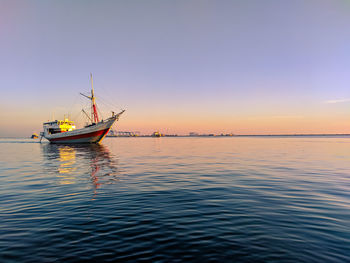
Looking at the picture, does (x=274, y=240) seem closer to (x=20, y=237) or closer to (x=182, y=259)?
(x=182, y=259)

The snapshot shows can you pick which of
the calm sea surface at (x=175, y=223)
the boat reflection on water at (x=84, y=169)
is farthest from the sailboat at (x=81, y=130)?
the calm sea surface at (x=175, y=223)

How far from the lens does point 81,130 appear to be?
67.3 metres

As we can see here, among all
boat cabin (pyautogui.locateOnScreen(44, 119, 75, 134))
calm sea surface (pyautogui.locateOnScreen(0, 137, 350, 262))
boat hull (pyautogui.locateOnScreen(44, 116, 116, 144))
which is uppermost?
boat cabin (pyautogui.locateOnScreen(44, 119, 75, 134))

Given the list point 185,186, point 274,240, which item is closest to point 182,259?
point 274,240

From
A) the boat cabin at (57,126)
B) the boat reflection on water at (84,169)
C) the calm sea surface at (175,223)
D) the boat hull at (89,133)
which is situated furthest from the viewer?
the boat cabin at (57,126)

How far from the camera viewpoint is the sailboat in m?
66.4

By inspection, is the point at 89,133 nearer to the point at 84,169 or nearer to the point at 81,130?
the point at 81,130

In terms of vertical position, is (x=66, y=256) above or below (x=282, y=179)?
above

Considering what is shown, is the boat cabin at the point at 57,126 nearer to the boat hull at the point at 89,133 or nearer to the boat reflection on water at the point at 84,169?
the boat hull at the point at 89,133

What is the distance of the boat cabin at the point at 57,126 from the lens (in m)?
76.6

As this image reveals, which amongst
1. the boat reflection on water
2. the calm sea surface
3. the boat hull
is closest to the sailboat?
the boat hull

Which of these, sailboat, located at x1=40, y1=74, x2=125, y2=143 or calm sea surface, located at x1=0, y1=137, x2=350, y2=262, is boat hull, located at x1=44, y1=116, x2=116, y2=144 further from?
calm sea surface, located at x1=0, y1=137, x2=350, y2=262

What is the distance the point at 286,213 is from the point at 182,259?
511cm

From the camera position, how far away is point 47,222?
641 cm
